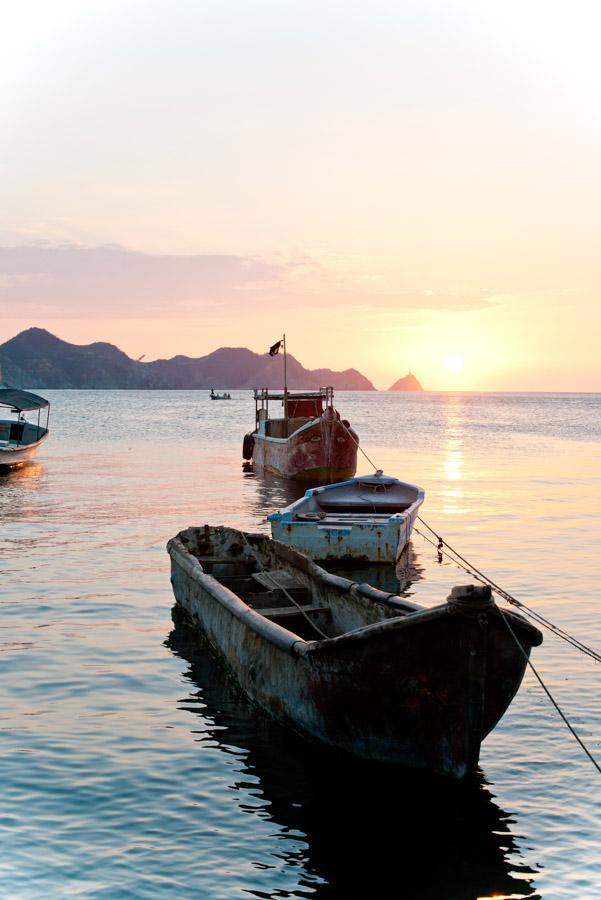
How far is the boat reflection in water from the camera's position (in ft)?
22.2

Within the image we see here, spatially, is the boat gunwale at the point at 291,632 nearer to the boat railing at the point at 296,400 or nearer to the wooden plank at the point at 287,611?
the wooden plank at the point at 287,611

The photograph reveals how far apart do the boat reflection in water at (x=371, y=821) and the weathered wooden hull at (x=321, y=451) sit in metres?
27.1

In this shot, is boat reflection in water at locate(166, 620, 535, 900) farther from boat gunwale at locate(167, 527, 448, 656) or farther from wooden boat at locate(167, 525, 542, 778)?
boat gunwale at locate(167, 527, 448, 656)

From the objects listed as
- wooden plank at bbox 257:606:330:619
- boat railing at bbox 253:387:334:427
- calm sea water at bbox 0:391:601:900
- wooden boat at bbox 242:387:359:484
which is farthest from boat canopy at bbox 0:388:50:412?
wooden plank at bbox 257:606:330:619

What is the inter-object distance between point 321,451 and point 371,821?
29.2 m

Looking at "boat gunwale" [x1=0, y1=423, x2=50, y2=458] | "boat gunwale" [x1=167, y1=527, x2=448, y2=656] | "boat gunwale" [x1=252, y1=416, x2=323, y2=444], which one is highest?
"boat gunwale" [x1=252, y1=416, x2=323, y2=444]

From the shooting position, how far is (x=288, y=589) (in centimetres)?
1314

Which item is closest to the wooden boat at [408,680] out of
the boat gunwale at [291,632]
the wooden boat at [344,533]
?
the boat gunwale at [291,632]

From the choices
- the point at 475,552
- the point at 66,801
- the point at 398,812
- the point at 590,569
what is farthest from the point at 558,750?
the point at 475,552

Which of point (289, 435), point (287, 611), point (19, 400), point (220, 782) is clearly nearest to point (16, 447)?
point (19, 400)

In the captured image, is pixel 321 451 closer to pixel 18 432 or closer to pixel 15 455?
pixel 15 455

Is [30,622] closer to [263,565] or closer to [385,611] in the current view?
[263,565]

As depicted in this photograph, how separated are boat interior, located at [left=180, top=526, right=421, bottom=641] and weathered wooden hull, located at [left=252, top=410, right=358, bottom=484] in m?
20.6

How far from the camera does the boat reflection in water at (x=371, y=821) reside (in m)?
6.76
